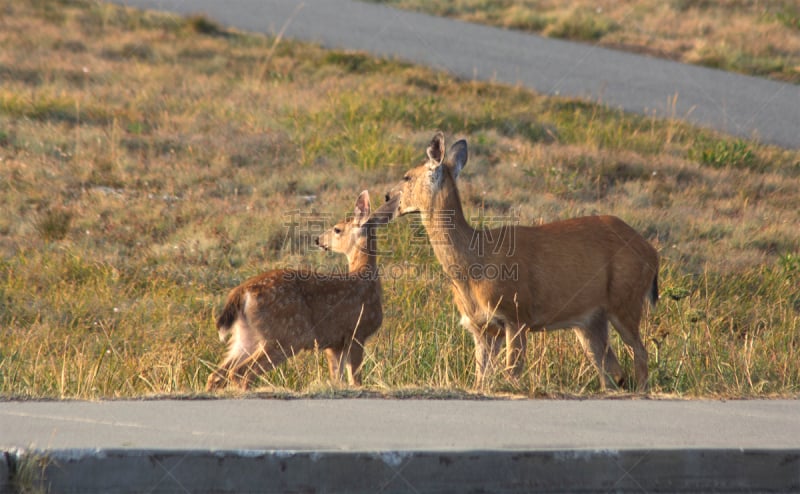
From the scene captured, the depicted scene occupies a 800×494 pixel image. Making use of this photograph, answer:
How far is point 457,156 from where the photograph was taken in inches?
348

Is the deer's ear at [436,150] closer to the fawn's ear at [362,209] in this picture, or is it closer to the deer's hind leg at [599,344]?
the fawn's ear at [362,209]

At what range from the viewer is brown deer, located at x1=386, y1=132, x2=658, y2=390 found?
828cm

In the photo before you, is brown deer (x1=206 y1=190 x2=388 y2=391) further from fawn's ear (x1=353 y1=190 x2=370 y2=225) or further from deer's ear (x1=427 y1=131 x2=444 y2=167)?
deer's ear (x1=427 y1=131 x2=444 y2=167)

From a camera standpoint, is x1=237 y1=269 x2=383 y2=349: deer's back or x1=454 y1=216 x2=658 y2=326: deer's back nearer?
x1=454 y1=216 x2=658 y2=326: deer's back

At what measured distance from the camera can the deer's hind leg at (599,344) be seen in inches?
339

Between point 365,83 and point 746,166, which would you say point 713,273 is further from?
point 365,83

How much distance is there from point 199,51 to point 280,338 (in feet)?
32.1

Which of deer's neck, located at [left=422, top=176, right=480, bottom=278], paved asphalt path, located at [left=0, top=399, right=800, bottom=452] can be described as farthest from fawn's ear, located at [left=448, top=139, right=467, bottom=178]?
paved asphalt path, located at [left=0, top=399, right=800, bottom=452]

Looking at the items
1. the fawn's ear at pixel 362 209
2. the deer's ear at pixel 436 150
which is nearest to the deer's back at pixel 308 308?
the fawn's ear at pixel 362 209

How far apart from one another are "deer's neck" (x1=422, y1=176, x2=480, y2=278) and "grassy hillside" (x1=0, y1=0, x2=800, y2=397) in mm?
650

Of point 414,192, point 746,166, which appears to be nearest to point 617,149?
point 746,166

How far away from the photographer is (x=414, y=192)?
880 centimetres

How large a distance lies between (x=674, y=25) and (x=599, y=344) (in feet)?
43.0

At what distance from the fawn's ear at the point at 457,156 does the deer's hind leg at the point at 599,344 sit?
1508 mm
